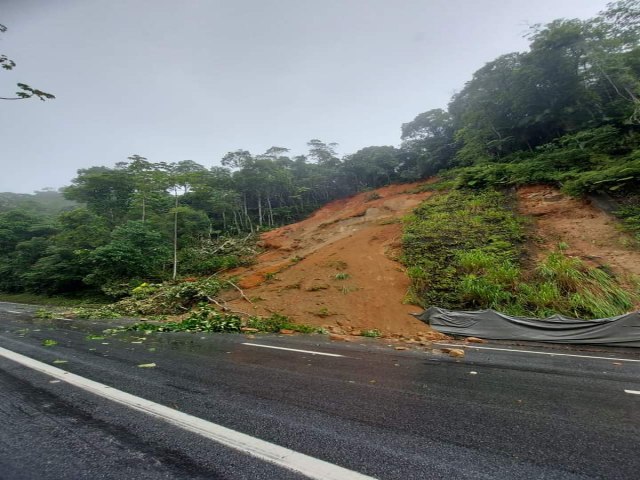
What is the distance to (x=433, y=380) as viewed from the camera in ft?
14.2

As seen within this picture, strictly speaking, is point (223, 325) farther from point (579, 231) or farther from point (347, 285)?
point (579, 231)

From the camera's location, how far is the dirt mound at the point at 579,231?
36.9ft

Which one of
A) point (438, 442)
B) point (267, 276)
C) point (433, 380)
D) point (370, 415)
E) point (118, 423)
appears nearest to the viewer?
point (438, 442)

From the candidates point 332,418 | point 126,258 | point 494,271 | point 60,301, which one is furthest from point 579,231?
point 60,301

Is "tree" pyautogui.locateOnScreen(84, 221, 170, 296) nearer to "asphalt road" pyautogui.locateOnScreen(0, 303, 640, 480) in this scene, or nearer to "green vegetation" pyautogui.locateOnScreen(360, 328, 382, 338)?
"green vegetation" pyautogui.locateOnScreen(360, 328, 382, 338)

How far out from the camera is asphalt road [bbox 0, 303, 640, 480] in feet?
6.86

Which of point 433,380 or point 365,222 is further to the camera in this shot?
point 365,222

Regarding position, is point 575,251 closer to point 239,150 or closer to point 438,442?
point 438,442

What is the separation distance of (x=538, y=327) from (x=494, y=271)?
3.11 meters

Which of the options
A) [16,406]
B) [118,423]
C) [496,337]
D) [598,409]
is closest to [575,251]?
[496,337]

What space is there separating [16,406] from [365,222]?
2183cm

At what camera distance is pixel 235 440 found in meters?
2.39

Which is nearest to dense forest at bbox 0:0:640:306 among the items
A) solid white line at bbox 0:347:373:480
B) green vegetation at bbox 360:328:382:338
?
green vegetation at bbox 360:328:382:338

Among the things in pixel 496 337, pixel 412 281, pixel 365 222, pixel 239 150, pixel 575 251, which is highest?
pixel 239 150
